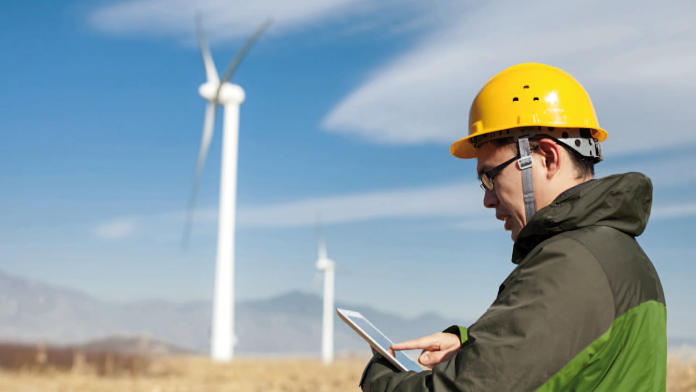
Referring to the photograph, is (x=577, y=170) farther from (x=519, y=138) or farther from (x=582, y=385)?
(x=582, y=385)

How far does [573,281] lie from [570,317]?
0.13 meters

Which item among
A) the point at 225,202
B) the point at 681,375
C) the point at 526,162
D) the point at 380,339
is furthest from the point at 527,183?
the point at 225,202

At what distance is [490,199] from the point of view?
2.99m

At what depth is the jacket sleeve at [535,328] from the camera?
2.03m

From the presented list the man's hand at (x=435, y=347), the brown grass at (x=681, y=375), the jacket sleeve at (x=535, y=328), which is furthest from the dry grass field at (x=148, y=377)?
the jacket sleeve at (x=535, y=328)

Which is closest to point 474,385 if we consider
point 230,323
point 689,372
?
point 689,372

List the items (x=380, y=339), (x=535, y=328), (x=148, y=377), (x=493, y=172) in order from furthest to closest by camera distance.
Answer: (x=148, y=377) → (x=493, y=172) → (x=380, y=339) → (x=535, y=328)

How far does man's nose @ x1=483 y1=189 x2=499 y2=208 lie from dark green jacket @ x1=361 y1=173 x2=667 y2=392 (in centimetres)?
46

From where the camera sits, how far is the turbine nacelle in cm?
3444

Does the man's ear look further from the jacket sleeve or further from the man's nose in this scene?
the jacket sleeve

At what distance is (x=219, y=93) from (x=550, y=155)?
33241 mm

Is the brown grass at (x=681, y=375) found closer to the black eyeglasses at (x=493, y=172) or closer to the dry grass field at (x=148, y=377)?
the dry grass field at (x=148, y=377)

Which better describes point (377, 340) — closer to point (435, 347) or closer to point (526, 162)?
point (435, 347)

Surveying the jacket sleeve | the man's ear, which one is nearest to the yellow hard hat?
the man's ear
